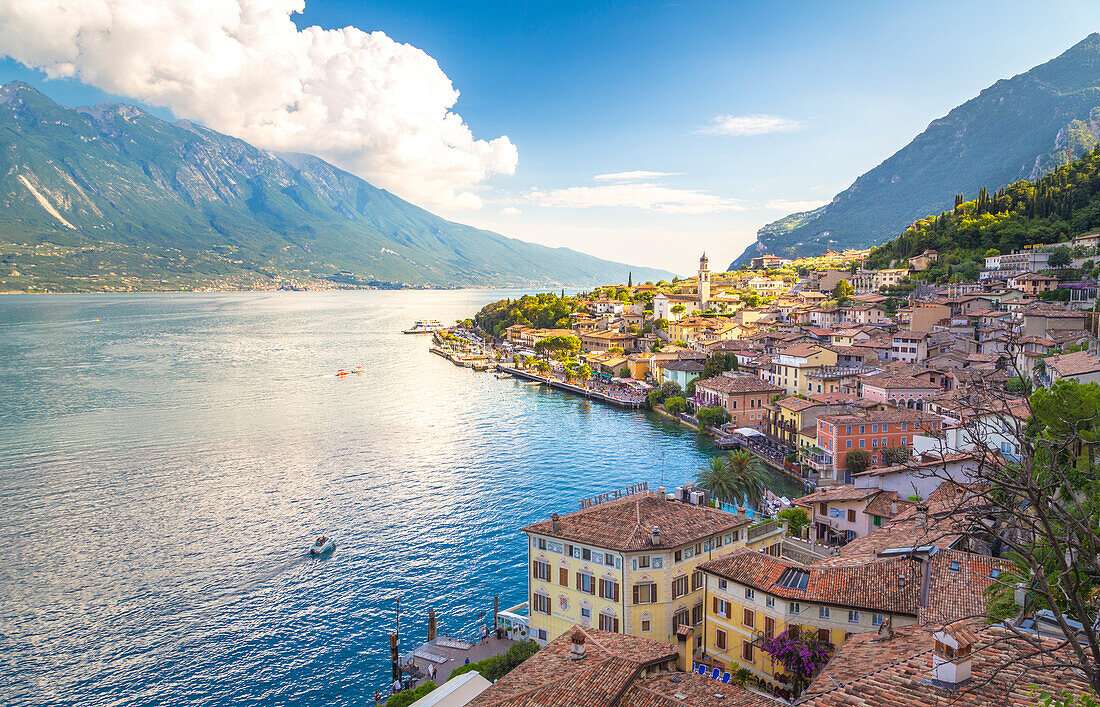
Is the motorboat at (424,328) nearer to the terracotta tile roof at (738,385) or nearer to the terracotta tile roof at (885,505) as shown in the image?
the terracotta tile roof at (738,385)

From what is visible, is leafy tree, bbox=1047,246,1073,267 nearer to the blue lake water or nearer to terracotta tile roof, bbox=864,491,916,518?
the blue lake water

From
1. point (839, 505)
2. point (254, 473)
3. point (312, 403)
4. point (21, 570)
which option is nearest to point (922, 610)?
point (839, 505)

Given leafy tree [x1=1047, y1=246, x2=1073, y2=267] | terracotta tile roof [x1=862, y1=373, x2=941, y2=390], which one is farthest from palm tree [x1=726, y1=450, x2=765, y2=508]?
leafy tree [x1=1047, y1=246, x2=1073, y2=267]

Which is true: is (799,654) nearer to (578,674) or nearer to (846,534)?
(578,674)

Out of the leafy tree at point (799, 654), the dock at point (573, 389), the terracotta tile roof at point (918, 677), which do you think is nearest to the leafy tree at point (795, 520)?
the leafy tree at point (799, 654)

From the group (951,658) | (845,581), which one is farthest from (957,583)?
(951,658)

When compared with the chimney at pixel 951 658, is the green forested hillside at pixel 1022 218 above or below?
above

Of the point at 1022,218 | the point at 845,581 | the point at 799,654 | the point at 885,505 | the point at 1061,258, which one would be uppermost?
the point at 1022,218

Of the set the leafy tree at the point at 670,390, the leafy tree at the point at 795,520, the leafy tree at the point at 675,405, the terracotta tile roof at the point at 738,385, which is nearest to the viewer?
the leafy tree at the point at 795,520
